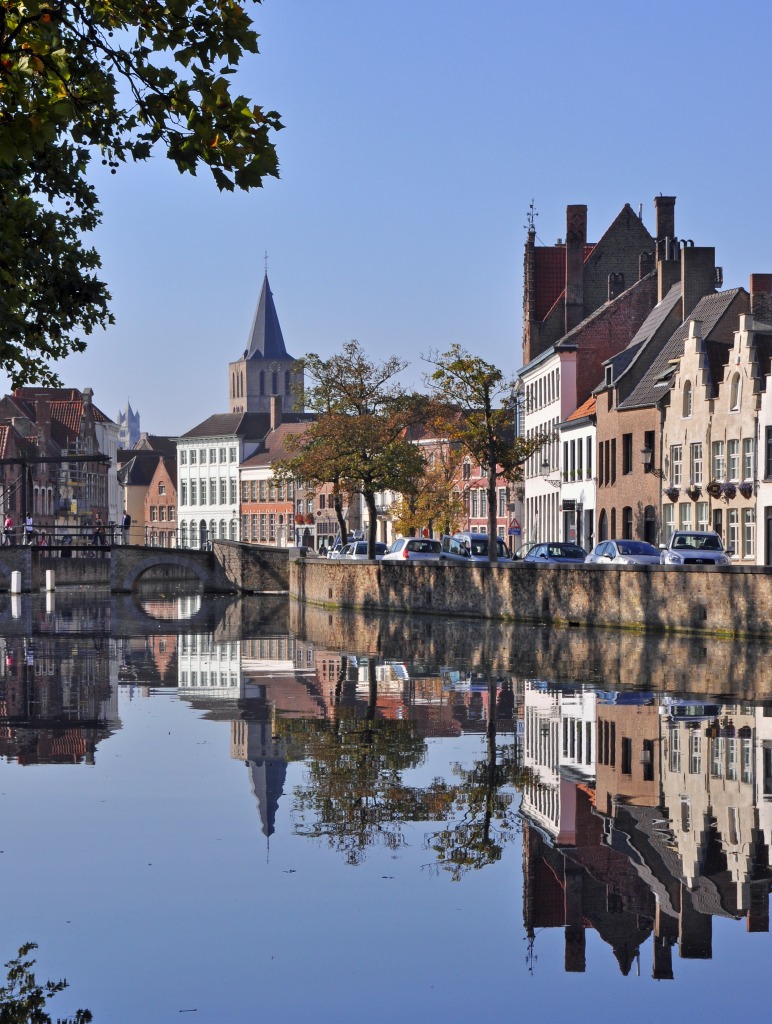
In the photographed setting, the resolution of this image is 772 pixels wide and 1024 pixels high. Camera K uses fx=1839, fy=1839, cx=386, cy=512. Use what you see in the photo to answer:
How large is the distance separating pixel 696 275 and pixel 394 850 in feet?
189

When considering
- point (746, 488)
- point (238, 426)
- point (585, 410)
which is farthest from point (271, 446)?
point (746, 488)

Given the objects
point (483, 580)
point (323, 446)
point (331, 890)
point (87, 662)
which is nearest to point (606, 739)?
point (331, 890)

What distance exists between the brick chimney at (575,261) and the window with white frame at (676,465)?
23831 millimetres

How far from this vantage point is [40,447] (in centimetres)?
13225

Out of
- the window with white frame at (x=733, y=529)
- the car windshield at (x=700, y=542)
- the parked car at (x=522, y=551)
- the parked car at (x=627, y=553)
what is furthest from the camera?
the parked car at (x=522, y=551)

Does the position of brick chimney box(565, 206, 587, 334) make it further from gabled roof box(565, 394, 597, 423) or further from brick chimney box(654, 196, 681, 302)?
gabled roof box(565, 394, 597, 423)

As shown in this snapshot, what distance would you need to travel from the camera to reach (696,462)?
Result: 60125 mm

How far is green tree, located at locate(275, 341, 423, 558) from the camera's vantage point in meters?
66.0

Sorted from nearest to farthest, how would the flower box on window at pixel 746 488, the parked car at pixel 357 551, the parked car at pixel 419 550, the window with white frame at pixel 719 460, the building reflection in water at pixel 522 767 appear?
the building reflection in water at pixel 522 767 < the flower box on window at pixel 746 488 < the window with white frame at pixel 719 460 < the parked car at pixel 419 550 < the parked car at pixel 357 551

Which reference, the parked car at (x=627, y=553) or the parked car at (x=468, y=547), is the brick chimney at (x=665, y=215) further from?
the parked car at (x=627, y=553)

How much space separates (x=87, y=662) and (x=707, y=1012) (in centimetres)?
2683

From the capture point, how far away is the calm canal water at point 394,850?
9070 millimetres

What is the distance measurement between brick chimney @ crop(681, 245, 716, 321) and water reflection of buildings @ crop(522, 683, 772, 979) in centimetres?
4704

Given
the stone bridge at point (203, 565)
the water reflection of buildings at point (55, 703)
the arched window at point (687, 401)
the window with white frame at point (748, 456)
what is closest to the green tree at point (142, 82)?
the water reflection of buildings at point (55, 703)
